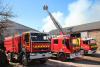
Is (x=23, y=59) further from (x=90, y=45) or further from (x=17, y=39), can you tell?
(x=90, y=45)

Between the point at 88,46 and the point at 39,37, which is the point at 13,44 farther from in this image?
the point at 88,46

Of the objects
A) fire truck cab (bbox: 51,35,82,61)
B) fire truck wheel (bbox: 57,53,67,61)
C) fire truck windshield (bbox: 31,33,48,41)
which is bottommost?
fire truck wheel (bbox: 57,53,67,61)

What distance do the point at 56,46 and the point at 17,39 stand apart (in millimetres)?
5294

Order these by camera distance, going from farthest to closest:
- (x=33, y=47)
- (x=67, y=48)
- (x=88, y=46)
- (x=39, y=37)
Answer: (x=88, y=46)
(x=67, y=48)
(x=39, y=37)
(x=33, y=47)

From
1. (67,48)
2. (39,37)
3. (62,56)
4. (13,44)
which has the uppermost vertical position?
(39,37)

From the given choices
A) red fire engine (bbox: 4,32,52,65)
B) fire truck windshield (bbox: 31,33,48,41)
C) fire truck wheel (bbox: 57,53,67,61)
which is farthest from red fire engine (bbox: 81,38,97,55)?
fire truck windshield (bbox: 31,33,48,41)

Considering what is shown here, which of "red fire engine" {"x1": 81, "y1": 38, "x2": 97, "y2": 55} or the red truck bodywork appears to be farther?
"red fire engine" {"x1": 81, "y1": 38, "x2": 97, "y2": 55}

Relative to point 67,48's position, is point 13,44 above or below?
above

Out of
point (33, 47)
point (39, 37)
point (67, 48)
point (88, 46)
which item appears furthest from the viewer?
point (88, 46)

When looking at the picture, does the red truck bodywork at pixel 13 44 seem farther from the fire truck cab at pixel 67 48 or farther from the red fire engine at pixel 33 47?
→ the fire truck cab at pixel 67 48

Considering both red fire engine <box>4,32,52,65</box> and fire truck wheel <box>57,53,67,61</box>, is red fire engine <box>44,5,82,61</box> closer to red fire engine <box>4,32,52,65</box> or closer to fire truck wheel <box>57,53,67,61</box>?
fire truck wheel <box>57,53,67,61</box>

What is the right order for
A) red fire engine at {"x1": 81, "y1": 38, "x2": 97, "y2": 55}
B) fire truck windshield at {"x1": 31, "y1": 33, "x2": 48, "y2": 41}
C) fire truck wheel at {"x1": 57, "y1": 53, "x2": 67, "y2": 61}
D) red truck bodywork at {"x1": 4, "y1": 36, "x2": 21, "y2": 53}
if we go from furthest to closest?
red fire engine at {"x1": 81, "y1": 38, "x2": 97, "y2": 55}, fire truck wheel at {"x1": 57, "y1": 53, "x2": 67, "y2": 61}, red truck bodywork at {"x1": 4, "y1": 36, "x2": 21, "y2": 53}, fire truck windshield at {"x1": 31, "y1": 33, "x2": 48, "y2": 41}

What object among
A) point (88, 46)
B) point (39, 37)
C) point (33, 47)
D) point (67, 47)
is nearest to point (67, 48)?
point (67, 47)

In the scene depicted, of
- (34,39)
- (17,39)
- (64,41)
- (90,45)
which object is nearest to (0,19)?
(17,39)
